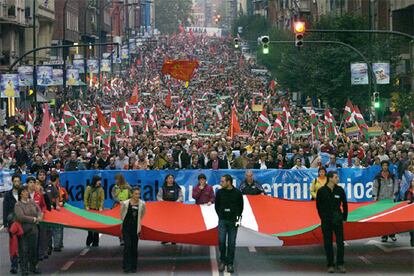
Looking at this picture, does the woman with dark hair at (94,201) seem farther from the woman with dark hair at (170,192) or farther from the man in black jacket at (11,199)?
the man in black jacket at (11,199)

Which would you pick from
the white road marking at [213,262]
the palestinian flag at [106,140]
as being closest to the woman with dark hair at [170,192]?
the white road marking at [213,262]

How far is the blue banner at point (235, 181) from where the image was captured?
83.4 ft

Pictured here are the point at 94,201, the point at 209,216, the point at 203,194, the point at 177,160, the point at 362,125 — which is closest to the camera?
the point at 209,216

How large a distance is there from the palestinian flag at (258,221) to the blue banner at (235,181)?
12.5 feet

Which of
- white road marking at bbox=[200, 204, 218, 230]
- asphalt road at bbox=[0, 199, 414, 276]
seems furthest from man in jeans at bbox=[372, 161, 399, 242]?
white road marking at bbox=[200, 204, 218, 230]

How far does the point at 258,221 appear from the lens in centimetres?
2077

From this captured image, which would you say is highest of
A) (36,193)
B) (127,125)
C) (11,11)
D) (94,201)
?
(11,11)

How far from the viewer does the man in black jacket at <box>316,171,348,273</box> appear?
59.8ft

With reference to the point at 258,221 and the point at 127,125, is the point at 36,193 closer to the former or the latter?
the point at 258,221

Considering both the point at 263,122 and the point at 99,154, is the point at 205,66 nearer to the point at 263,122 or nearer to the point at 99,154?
the point at 263,122

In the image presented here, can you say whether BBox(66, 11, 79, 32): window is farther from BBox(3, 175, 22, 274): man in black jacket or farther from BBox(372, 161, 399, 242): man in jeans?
BBox(3, 175, 22, 274): man in black jacket

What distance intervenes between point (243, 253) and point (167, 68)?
215 feet

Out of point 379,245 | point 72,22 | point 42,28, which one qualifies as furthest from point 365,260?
point 72,22

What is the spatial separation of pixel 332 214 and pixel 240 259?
8.16 ft
